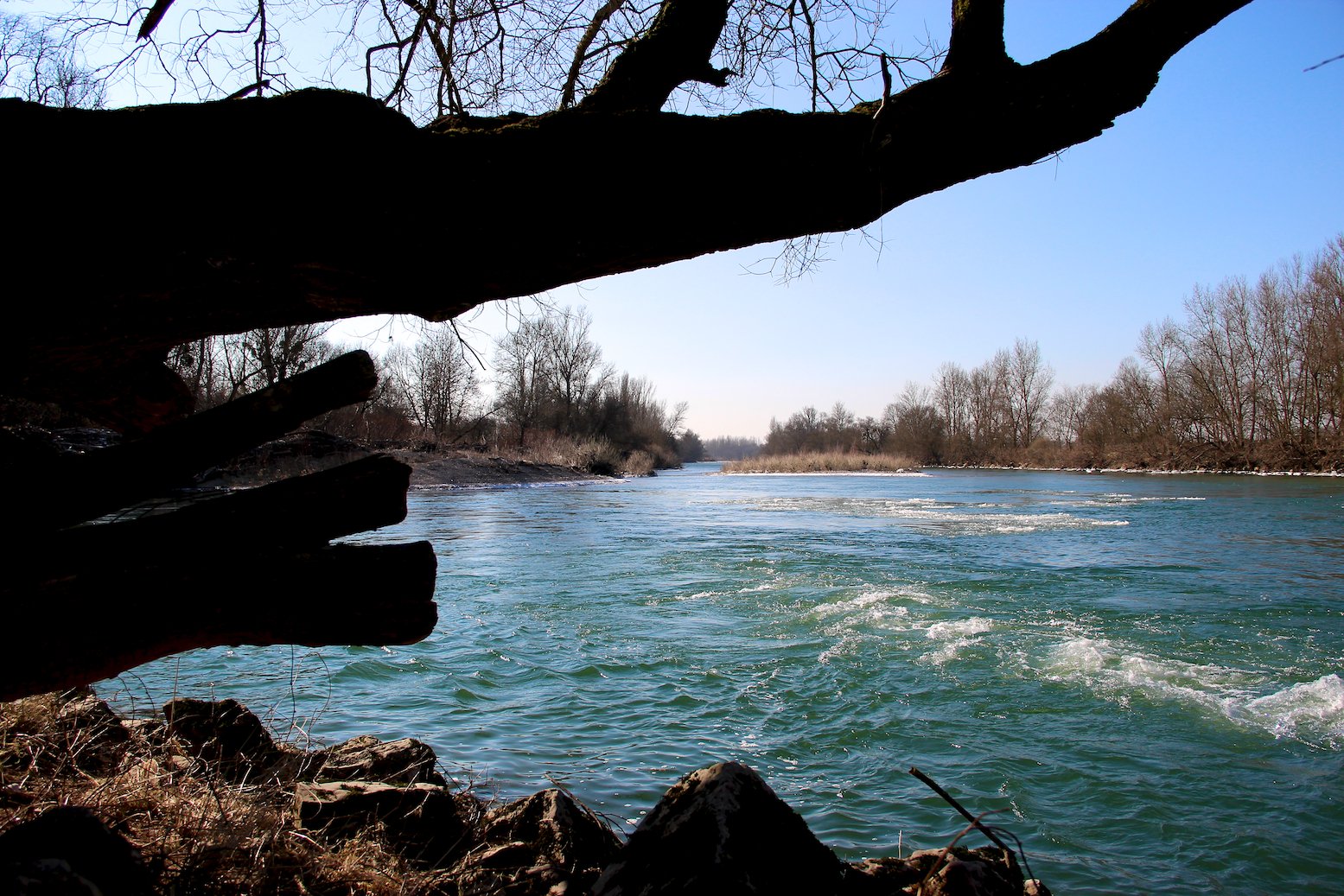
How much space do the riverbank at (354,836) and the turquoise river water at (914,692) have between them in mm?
736

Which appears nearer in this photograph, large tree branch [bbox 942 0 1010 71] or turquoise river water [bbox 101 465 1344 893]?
large tree branch [bbox 942 0 1010 71]

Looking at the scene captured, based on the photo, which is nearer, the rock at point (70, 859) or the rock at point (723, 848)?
the rock at point (70, 859)

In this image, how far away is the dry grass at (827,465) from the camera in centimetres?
6044

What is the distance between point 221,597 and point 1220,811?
478 cm

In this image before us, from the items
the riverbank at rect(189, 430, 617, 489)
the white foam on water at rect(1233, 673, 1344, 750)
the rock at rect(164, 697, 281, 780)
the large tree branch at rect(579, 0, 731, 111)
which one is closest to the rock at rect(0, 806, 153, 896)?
the rock at rect(164, 697, 281, 780)

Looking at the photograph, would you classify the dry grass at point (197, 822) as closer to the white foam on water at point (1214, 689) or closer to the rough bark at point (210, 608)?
the rough bark at point (210, 608)

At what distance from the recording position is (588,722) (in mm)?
5289

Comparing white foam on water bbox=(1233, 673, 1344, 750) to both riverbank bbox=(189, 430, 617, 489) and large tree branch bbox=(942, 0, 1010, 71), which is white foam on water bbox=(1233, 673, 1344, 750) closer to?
large tree branch bbox=(942, 0, 1010, 71)

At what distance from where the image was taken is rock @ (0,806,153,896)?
5.84 feet

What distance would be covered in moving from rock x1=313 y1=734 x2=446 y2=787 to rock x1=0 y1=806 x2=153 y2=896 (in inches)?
59.6

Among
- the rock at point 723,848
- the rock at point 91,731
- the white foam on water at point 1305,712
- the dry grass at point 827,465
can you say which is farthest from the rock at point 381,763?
A: the dry grass at point 827,465

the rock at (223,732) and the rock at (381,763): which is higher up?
the rock at (223,732)

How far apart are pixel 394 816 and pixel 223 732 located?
153 cm

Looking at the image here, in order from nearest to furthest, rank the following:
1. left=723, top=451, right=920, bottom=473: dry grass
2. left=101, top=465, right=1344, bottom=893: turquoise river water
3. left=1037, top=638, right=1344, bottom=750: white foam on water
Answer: left=101, top=465, right=1344, bottom=893: turquoise river water, left=1037, top=638, right=1344, bottom=750: white foam on water, left=723, top=451, right=920, bottom=473: dry grass
